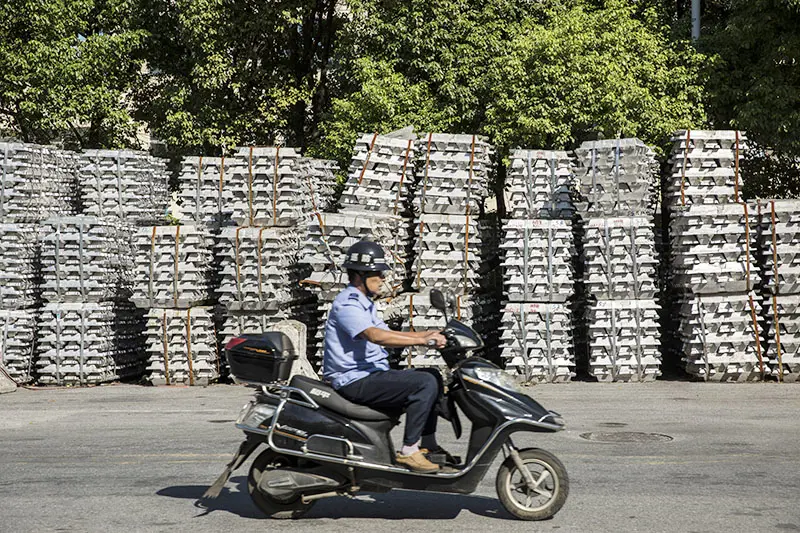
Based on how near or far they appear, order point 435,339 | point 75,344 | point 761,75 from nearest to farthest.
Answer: point 435,339, point 75,344, point 761,75

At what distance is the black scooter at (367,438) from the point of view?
805cm

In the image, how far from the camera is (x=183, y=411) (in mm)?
15719

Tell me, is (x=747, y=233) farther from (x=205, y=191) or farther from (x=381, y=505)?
(x=381, y=505)

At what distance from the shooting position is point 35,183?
68.8 feet

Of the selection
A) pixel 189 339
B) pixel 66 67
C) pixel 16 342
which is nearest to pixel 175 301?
pixel 189 339

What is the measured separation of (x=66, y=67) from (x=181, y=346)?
15.2 metres

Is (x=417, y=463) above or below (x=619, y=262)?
below

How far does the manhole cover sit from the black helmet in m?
5.19

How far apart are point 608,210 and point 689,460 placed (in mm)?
8659

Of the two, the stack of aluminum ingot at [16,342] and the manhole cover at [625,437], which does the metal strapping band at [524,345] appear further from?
the stack of aluminum ingot at [16,342]

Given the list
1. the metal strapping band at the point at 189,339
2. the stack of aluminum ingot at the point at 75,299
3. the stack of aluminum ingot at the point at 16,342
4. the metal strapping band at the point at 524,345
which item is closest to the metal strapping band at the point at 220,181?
the stack of aluminum ingot at the point at 75,299

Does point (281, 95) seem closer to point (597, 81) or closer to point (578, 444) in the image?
point (597, 81)

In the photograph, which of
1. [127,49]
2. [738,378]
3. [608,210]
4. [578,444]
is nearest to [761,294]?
[738,378]

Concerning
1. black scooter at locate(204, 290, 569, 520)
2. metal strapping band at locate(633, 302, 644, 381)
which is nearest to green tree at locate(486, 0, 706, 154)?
metal strapping band at locate(633, 302, 644, 381)
